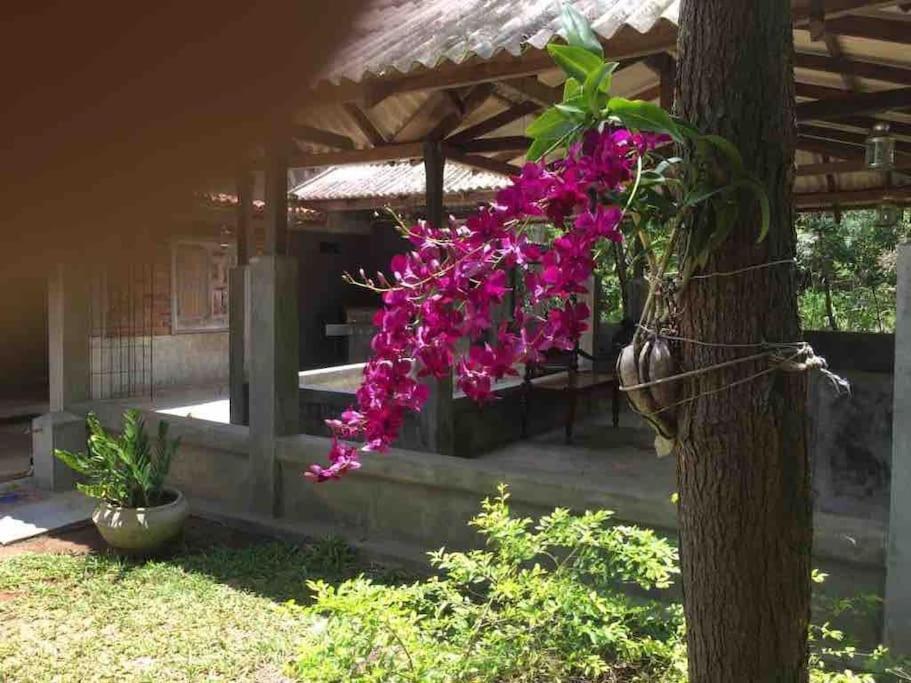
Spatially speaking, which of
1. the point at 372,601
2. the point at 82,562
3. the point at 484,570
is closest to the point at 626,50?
the point at 484,570

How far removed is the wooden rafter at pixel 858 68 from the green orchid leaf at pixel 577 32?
3959mm

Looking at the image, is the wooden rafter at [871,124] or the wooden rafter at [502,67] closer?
the wooden rafter at [502,67]

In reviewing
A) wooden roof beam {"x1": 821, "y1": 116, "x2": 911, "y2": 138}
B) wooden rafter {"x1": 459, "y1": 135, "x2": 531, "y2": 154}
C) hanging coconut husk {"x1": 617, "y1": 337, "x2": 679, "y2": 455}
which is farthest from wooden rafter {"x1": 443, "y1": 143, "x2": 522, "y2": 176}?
hanging coconut husk {"x1": 617, "y1": 337, "x2": 679, "y2": 455}

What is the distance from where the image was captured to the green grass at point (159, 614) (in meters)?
3.54

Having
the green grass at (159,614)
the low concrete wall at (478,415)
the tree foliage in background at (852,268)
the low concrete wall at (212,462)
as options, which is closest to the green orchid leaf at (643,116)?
the green grass at (159,614)

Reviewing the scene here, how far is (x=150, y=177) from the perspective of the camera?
0.56 metres

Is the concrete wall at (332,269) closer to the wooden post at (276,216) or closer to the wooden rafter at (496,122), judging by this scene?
the wooden post at (276,216)

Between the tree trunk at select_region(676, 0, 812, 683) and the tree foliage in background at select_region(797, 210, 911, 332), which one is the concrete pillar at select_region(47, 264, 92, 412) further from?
the tree foliage in background at select_region(797, 210, 911, 332)

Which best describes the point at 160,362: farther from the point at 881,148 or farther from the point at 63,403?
the point at 881,148

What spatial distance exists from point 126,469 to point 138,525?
0.42m

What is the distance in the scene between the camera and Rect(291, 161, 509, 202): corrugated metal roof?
27.9 ft

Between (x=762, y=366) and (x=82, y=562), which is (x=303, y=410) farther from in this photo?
(x=762, y=366)

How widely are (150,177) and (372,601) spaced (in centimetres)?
209

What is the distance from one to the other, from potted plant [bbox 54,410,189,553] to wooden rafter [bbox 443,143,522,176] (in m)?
2.80
